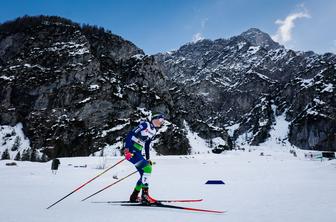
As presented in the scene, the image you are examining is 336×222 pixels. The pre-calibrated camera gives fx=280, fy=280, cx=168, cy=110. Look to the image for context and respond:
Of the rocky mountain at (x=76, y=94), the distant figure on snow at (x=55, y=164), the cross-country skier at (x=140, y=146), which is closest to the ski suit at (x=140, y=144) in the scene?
the cross-country skier at (x=140, y=146)

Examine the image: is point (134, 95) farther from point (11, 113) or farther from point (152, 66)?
point (11, 113)

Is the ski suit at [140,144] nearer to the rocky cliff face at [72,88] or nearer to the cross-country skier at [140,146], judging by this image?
the cross-country skier at [140,146]

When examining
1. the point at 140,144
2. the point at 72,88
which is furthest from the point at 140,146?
the point at 72,88

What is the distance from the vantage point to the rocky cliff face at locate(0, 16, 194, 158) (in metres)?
113

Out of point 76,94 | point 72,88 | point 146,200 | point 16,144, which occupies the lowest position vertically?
point 16,144

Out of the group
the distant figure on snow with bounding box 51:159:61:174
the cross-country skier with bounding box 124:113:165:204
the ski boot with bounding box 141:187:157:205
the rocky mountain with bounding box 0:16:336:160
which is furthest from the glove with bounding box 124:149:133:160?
the rocky mountain with bounding box 0:16:336:160

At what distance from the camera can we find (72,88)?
120000mm

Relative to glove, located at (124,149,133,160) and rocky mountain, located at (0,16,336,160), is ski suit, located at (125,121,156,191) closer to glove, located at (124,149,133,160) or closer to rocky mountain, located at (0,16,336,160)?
glove, located at (124,149,133,160)

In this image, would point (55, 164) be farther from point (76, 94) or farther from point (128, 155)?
point (76, 94)

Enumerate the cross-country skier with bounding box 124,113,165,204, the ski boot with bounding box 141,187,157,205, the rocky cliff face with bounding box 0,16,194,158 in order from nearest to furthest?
the ski boot with bounding box 141,187,157,205
the cross-country skier with bounding box 124,113,165,204
the rocky cliff face with bounding box 0,16,194,158

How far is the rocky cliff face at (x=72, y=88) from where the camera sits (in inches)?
Result: 4439

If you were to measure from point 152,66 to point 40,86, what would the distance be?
180ft

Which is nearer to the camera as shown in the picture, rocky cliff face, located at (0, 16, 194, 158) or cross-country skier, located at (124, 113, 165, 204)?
cross-country skier, located at (124, 113, 165, 204)

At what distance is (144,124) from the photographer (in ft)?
27.0
